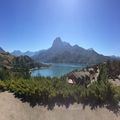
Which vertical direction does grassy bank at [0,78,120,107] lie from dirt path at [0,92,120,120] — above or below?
above

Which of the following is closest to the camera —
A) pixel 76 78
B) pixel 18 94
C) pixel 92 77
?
pixel 18 94

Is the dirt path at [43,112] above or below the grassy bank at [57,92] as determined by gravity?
below

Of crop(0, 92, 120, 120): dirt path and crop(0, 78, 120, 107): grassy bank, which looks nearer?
crop(0, 92, 120, 120): dirt path

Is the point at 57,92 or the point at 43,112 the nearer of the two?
the point at 43,112

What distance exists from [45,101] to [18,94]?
201cm

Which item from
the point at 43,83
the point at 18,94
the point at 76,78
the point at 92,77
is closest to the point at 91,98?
the point at 43,83

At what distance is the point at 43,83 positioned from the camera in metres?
18.3

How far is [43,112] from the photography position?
53.1 feet

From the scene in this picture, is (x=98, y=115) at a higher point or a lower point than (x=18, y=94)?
lower

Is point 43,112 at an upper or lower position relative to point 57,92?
lower

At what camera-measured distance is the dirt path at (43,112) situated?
1528cm

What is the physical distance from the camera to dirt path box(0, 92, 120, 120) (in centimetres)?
1528

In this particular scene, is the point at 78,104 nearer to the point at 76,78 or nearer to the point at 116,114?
the point at 116,114

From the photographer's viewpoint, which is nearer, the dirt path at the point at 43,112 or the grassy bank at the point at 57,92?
the dirt path at the point at 43,112
